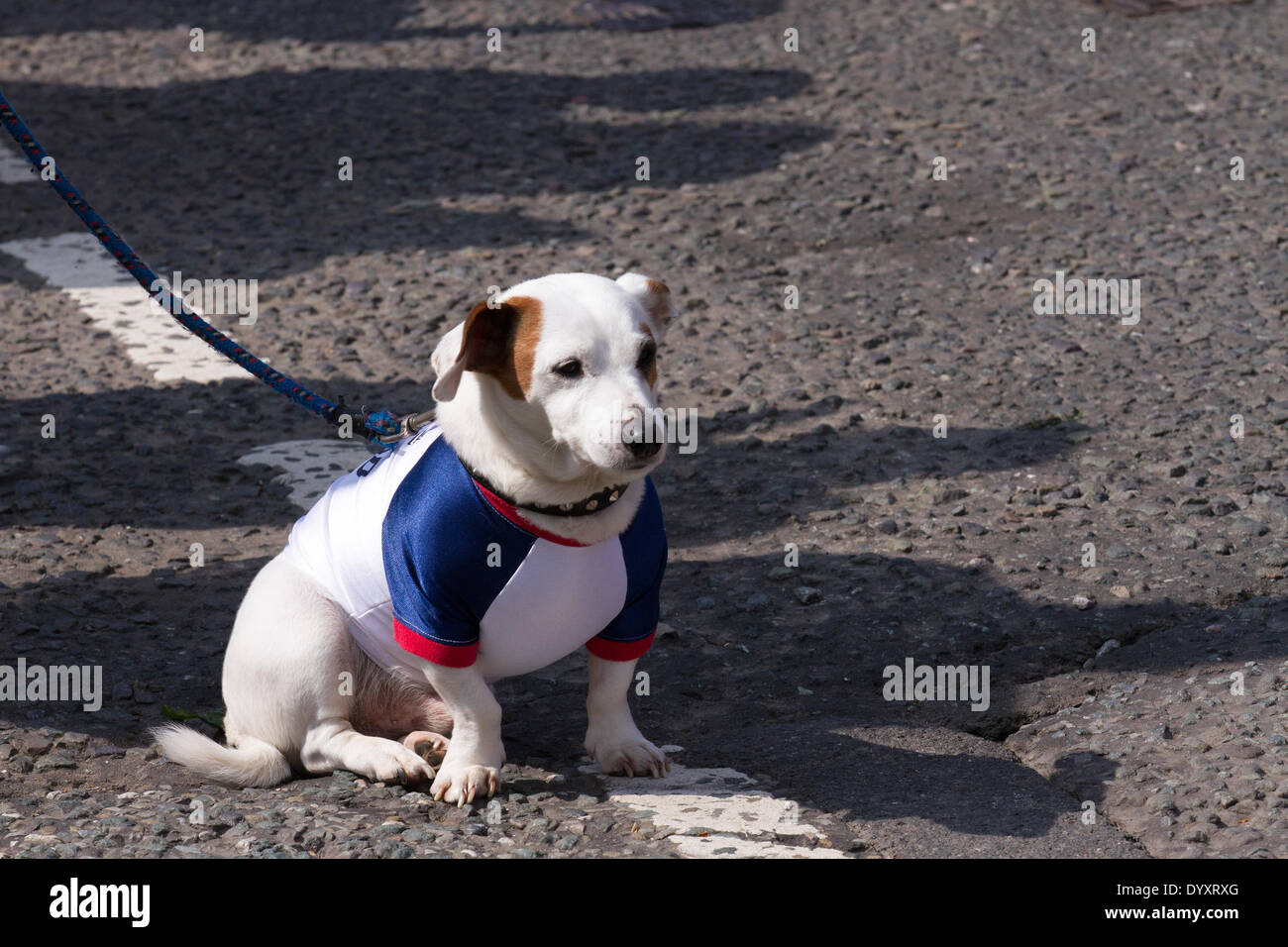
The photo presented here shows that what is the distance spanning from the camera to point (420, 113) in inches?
447

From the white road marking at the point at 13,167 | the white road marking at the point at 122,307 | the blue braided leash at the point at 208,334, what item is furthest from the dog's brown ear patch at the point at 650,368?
the white road marking at the point at 13,167

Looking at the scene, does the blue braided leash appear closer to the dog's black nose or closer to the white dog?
the white dog

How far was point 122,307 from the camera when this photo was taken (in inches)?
328

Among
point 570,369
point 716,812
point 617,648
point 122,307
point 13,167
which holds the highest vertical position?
point 13,167

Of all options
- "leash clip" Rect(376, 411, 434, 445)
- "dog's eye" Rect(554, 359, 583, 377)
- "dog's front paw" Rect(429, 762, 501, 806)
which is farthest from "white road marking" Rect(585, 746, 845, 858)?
"dog's eye" Rect(554, 359, 583, 377)

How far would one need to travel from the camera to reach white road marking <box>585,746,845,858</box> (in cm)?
362

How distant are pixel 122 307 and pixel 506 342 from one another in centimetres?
556

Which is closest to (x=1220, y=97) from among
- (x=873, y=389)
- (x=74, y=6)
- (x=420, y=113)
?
(x=873, y=389)

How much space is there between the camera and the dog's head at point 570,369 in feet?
11.0

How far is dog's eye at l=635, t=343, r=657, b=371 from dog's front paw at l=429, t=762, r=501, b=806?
1.17 metres

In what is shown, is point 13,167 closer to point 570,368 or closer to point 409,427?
point 409,427

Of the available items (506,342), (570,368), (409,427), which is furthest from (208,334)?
(570,368)

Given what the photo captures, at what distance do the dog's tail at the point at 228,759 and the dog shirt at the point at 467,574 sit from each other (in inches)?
16.4

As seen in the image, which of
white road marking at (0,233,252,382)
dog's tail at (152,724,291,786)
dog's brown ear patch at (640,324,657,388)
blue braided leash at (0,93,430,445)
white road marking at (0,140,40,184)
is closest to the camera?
dog's brown ear patch at (640,324,657,388)
